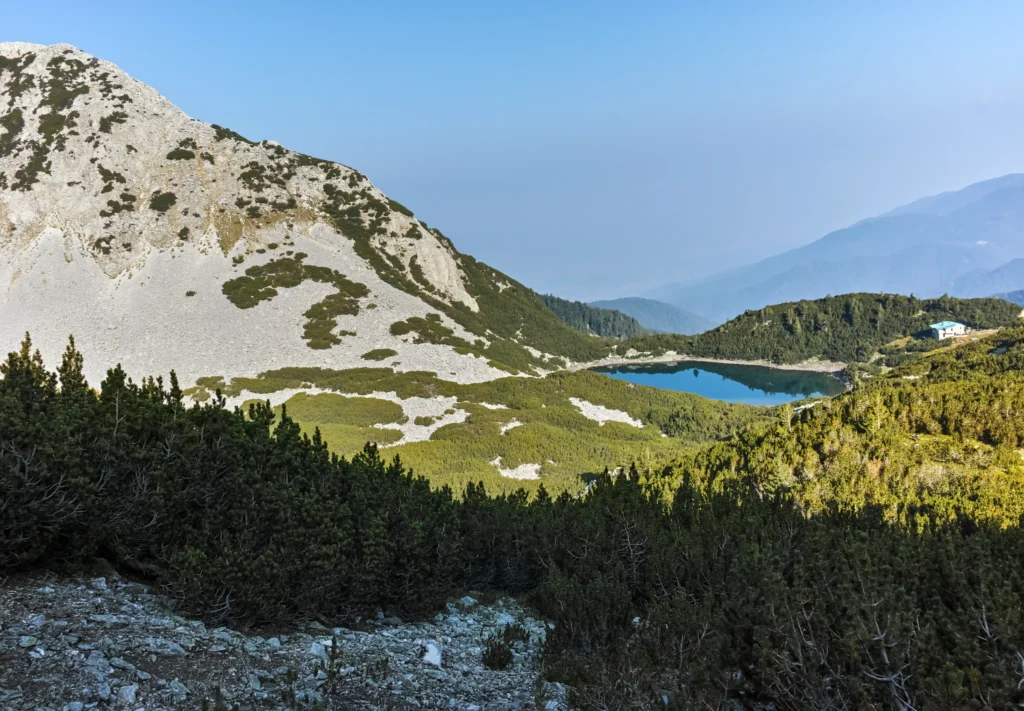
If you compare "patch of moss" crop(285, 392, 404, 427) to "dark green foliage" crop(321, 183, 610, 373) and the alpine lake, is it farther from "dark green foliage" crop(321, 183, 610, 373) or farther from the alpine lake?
the alpine lake

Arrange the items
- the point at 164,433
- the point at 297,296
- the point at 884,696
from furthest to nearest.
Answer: the point at 297,296, the point at 164,433, the point at 884,696

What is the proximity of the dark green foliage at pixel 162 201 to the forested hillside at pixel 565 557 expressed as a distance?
114m

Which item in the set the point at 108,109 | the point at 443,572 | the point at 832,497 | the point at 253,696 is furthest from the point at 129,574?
the point at 108,109

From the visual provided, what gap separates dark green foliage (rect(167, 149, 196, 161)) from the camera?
Result: 12281 cm

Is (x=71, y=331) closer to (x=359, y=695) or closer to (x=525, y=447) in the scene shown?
(x=525, y=447)

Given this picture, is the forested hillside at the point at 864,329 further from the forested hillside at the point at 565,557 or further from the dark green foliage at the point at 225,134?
the forested hillside at the point at 565,557

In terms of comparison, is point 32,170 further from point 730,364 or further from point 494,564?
point 730,364

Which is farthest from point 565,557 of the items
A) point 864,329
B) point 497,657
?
point 864,329

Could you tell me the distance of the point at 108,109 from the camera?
394ft

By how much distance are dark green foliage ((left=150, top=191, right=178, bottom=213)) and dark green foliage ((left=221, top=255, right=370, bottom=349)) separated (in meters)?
22.8

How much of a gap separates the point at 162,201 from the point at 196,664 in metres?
132

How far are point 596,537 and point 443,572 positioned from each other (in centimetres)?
521

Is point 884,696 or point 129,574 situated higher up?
point 129,574

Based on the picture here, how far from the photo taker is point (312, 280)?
11244 centimetres
